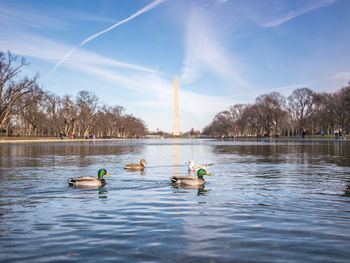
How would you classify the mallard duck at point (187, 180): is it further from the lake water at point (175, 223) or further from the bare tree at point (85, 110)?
the bare tree at point (85, 110)

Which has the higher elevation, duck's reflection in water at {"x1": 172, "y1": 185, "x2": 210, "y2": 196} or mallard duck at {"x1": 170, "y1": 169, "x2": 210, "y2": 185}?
mallard duck at {"x1": 170, "y1": 169, "x2": 210, "y2": 185}

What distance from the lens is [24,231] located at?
6859mm

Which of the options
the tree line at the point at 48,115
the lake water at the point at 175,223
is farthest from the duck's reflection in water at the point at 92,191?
the tree line at the point at 48,115

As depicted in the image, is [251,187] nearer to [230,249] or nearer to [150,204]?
[150,204]

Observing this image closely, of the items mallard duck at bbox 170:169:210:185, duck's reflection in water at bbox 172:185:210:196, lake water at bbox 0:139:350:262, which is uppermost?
mallard duck at bbox 170:169:210:185

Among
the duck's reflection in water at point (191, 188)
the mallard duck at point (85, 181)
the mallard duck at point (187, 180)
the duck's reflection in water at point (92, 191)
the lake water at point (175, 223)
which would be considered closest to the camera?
the lake water at point (175, 223)

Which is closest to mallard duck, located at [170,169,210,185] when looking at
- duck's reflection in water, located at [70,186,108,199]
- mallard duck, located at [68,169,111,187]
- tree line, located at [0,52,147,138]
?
duck's reflection in water, located at [70,186,108,199]

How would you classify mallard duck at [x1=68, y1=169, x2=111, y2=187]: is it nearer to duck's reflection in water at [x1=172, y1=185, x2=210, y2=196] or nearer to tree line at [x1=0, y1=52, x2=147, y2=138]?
duck's reflection in water at [x1=172, y1=185, x2=210, y2=196]

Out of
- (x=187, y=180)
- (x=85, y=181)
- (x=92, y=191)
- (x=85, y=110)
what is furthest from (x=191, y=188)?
(x=85, y=110)

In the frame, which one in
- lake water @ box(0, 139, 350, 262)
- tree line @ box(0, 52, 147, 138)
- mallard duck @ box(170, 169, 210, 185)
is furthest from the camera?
tree line @ box(0, 52, 147, 138)

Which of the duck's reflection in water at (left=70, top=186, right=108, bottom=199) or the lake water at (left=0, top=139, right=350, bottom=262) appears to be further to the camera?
the duck's reflection in water at (left=70, top=186, right=108, bottom=199)

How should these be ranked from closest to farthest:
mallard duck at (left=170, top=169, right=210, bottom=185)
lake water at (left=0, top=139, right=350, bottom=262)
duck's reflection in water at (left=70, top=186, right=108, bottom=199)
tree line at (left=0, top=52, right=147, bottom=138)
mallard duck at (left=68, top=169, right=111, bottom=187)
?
lake water at (left=0, top=139, right=350, bottom=262) < duck's reflection in water at (left=70, top=186, right=108, bottom=199) < mallard duck at (left=68, top=169, right=111, bottom=187) < mallard duck at (left=170, top=169, right=210, bottom=185) < tree line at (left=0, top=52, right=147, bottom=138)

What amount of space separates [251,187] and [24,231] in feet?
27.6

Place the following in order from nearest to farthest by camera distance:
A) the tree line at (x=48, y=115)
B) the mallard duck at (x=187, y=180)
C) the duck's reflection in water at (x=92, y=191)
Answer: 1. the duck's reflection in water at (x=92, y=191)
2. the mallard duck at (x=187, y=180)
3. the tree line at (x=48, y=115)
